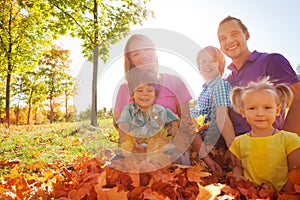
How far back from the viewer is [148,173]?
1996 mm

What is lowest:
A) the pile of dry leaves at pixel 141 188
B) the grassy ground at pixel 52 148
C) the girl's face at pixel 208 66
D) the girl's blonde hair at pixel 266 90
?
the grassy ground at pixel 52 148

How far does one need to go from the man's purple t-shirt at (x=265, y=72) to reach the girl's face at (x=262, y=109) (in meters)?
0.49

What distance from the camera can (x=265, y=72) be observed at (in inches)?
104

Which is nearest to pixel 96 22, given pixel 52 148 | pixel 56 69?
pixel 52 148

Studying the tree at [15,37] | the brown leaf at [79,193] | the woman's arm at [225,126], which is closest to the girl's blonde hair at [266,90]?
the woman's arm at [225,126]

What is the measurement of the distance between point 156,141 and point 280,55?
1486 mm

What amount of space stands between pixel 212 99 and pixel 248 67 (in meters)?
0.49

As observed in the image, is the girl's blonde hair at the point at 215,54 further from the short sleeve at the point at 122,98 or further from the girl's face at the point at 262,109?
the girl's face at the point at 262,109

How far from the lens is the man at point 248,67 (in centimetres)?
255

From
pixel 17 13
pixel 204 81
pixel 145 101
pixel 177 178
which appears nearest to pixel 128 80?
pixel 145 101

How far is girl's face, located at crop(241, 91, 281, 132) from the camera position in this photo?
2.07 metres

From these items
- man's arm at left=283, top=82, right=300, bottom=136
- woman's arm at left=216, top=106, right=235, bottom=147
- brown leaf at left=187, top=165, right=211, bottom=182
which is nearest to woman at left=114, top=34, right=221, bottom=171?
woman's arm at left=216, top=106, right=235, bottom=147

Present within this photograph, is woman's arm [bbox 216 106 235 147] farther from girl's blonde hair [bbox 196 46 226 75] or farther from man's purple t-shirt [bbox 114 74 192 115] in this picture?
girl's blonde hair [bbox 196 46 226 75]

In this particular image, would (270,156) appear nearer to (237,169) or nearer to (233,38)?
(237,169)
